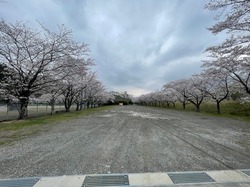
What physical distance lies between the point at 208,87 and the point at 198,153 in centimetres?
2498

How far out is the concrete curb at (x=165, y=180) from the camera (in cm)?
313

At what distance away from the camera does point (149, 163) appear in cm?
417

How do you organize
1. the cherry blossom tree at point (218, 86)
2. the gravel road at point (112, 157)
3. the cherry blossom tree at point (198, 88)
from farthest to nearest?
the cherry blossom tree at point (198, 88)
the cherry blossom tree at point (218, 86)
the gravel road at point (112, 157)

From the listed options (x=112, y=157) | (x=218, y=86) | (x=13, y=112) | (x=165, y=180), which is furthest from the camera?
(x=13, y=112)

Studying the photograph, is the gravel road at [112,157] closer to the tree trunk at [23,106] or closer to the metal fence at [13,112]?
the tree trunk at [23,106]

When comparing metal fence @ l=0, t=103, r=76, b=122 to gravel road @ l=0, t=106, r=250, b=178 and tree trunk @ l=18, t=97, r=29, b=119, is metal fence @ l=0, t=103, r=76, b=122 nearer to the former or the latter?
tree trunk @ l=18, t=97, r=29, b=119

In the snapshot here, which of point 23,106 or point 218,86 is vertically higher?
point 218,86

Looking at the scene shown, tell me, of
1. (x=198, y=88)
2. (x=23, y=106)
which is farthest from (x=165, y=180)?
(x=198, y=88)

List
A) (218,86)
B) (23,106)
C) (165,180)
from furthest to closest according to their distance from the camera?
(218,86), (23,106), (165,180)

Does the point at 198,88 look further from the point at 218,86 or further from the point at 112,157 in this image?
the point at 112,157

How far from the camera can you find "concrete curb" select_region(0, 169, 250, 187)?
10.3 ft

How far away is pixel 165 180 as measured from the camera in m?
3.30

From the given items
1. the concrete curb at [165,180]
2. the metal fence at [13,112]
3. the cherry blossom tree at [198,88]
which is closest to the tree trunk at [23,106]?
the metal fence at [13,112]

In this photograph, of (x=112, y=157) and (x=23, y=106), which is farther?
(x=23, y=106)
